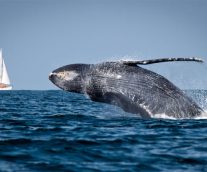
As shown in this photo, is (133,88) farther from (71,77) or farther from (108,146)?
(108,146)

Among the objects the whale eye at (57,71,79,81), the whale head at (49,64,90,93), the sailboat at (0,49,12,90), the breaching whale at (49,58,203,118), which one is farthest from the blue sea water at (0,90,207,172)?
the sailboat at (0,49,12,90)

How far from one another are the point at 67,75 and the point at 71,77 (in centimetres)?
14

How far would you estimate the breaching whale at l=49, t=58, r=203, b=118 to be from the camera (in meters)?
10.7

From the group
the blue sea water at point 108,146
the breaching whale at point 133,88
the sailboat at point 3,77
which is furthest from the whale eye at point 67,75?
the sailboat at point 3,77

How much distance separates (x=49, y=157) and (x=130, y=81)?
4130 mm

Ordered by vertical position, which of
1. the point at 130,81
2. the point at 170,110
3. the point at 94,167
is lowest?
the point at 94,167

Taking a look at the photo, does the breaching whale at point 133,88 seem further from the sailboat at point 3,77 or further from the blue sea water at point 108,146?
the sailboat at point 3,77

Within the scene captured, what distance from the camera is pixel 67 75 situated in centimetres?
1170

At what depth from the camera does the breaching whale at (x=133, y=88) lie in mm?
10695

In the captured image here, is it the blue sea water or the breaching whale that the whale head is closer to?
the breaching whale

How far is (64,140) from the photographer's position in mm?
8789

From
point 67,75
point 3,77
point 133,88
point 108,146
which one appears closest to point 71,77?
point 67,75

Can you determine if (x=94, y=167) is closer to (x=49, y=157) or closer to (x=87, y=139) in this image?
(x=49, y=157)

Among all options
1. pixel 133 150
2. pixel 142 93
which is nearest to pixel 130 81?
pixel 142 93
